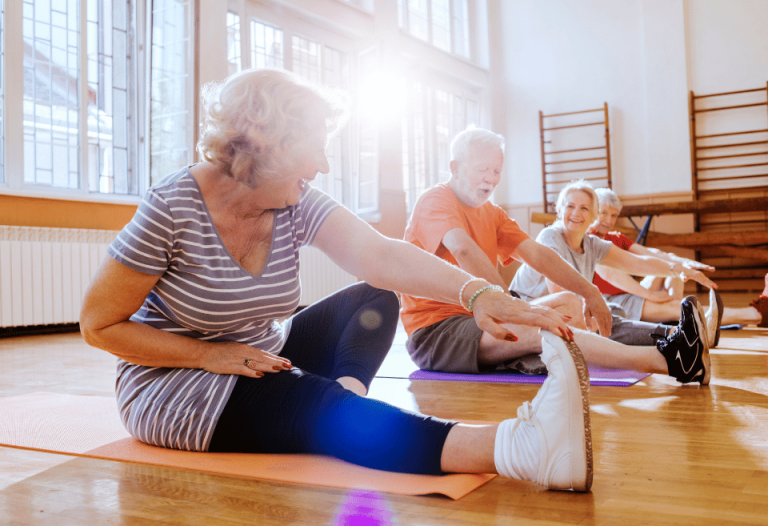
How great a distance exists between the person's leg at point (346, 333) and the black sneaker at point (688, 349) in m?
0.86

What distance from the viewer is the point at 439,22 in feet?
27.6

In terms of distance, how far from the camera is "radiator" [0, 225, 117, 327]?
421 cm

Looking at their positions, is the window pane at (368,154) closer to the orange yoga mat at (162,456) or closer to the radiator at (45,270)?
the radiator at (45,270)

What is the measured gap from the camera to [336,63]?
264 inches

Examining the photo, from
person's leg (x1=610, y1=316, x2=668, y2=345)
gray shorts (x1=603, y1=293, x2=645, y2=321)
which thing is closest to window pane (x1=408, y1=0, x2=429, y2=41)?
gray shorts (x1=603, y1=293, x2=645, y2=321)

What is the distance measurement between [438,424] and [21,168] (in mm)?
4142

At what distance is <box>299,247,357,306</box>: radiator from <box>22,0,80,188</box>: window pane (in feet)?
6.76

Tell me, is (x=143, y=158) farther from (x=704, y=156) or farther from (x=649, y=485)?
(x=704, y=156)

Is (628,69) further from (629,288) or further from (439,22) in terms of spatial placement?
(629,288)

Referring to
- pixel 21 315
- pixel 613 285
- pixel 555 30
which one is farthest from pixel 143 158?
pixel 555 30

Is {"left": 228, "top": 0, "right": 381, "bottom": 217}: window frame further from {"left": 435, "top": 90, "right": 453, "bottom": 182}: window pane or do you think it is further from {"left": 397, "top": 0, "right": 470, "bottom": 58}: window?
{"left": 435, "top": 90, "right": 453, "bottom": 182}: window pane

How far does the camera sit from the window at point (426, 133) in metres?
7.68

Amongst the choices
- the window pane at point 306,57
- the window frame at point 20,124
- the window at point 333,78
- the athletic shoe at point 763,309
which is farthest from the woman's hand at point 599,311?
the window pane at point 306,57

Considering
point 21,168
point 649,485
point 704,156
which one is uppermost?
point 704,156
